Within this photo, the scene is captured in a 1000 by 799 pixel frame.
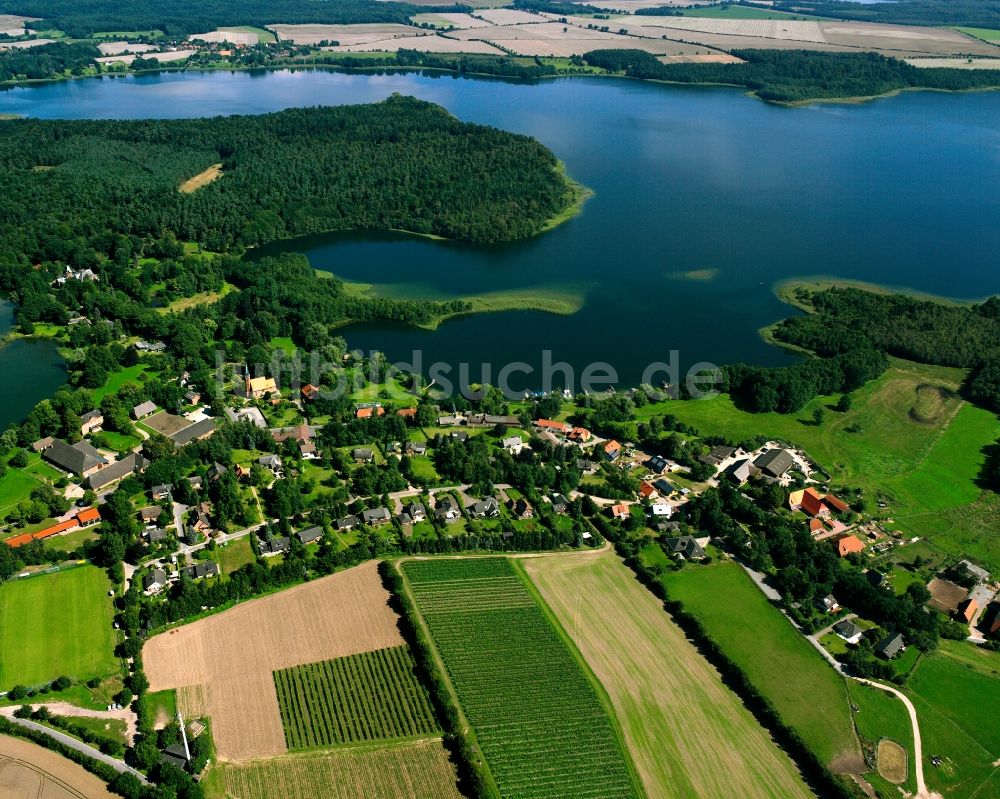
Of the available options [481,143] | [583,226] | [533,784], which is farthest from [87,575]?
[481,143]

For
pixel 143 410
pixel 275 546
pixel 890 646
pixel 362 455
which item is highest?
pixel 143 410

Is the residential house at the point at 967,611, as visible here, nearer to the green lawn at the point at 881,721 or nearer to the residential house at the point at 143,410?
the green lawn at the point at 881,721

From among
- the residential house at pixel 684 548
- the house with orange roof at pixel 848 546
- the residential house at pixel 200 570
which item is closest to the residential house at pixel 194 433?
the residential house at pixel 200 570

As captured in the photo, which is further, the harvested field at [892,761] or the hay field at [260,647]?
the hay field at [260,647]

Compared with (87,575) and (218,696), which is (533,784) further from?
(87,575)

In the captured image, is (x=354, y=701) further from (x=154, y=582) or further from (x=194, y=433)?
(x=194, y=433)

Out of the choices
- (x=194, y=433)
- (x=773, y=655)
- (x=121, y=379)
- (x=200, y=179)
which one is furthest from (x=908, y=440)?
(x=200, y=179)

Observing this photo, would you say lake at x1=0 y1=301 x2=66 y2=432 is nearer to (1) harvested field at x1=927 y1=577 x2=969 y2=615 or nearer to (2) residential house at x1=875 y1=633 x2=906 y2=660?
(2) residential house at x1=875 y1=633 x2=906 y2=660
